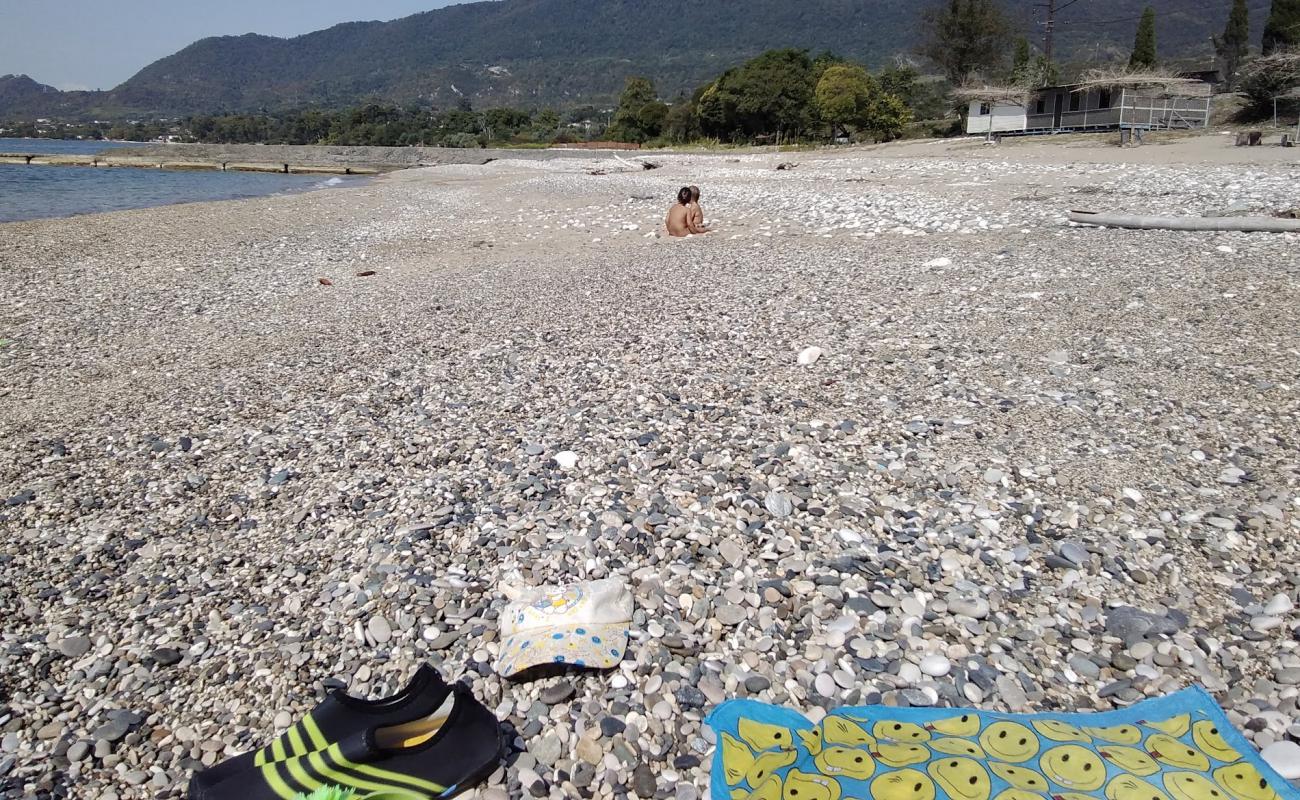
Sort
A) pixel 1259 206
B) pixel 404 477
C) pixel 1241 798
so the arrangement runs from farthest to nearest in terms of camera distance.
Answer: pixel 1259 206, pixel 404 477, pixel 1241 798

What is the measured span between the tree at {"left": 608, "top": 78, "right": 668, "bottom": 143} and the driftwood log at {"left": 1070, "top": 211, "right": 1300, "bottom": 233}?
188 ft

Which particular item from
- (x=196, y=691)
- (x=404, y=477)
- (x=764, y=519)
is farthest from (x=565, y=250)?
(x=196, y=691)

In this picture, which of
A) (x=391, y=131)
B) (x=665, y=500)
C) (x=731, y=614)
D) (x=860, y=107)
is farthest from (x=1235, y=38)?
(x=731, y=614)

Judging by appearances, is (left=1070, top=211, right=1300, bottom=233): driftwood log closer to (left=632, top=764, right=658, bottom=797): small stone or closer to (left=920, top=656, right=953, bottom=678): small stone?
(left=920, top=656, right=953, bottom=678): small stone

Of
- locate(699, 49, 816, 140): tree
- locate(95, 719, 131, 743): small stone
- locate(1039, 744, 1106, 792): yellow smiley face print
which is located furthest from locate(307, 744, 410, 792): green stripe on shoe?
locate(699, 49, 816, 140): tree

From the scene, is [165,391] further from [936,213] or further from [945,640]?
[936,213]

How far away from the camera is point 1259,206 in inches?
423

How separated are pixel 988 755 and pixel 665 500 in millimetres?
2001

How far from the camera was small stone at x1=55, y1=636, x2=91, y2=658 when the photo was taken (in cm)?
305

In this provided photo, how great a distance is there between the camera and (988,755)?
231 cm

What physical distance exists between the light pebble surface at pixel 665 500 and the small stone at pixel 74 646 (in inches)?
0.7

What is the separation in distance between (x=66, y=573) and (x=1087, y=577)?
4.71 meters

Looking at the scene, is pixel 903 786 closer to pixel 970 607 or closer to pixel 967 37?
pixel 970 607

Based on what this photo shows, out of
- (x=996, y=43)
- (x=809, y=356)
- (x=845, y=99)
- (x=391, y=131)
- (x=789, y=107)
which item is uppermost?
(x=996, y=43)
